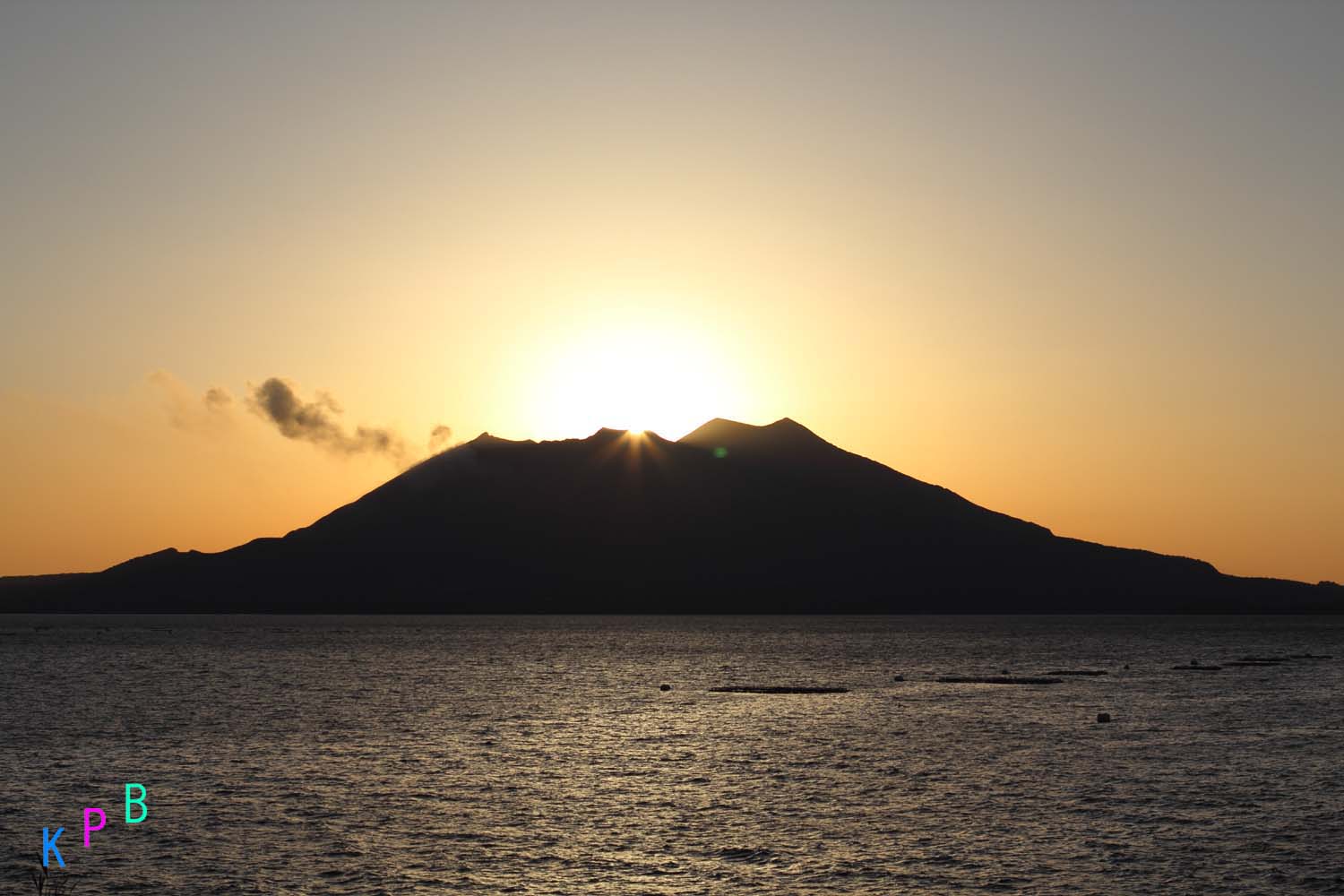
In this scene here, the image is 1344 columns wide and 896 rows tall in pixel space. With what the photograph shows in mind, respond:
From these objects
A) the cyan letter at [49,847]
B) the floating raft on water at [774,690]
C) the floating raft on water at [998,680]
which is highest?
the cyan letter at [49,847]

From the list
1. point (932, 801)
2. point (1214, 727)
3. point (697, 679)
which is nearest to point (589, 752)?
point (932, 801)

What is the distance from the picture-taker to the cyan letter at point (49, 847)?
46.8m

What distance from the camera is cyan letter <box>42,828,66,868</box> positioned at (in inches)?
1841

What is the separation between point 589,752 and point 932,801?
27.1 m

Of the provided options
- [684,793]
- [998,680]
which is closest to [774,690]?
[998,680]

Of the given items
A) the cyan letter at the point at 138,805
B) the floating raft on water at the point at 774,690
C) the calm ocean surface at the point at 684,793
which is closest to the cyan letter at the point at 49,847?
the calm ocean surface at the point at 684,793

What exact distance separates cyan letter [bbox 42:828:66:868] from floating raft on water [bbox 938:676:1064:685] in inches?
4341

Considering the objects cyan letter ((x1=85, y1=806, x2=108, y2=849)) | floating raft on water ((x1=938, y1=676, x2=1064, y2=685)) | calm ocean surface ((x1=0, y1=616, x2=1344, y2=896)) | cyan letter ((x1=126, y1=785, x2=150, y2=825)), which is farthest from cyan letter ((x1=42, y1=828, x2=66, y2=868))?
floating raft on water ((x1=938, y1=676, x2=1064, y2=685))

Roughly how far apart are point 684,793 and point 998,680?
92061mm

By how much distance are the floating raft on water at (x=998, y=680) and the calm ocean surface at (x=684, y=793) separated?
19023 mm

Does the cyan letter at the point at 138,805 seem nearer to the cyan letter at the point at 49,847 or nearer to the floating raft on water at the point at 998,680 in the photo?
the cyan letter at the point at 49,847

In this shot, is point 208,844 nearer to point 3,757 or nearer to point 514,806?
point 514,806

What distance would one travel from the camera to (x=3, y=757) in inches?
2975

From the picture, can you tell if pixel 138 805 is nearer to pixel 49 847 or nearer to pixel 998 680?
pixel 49 847
